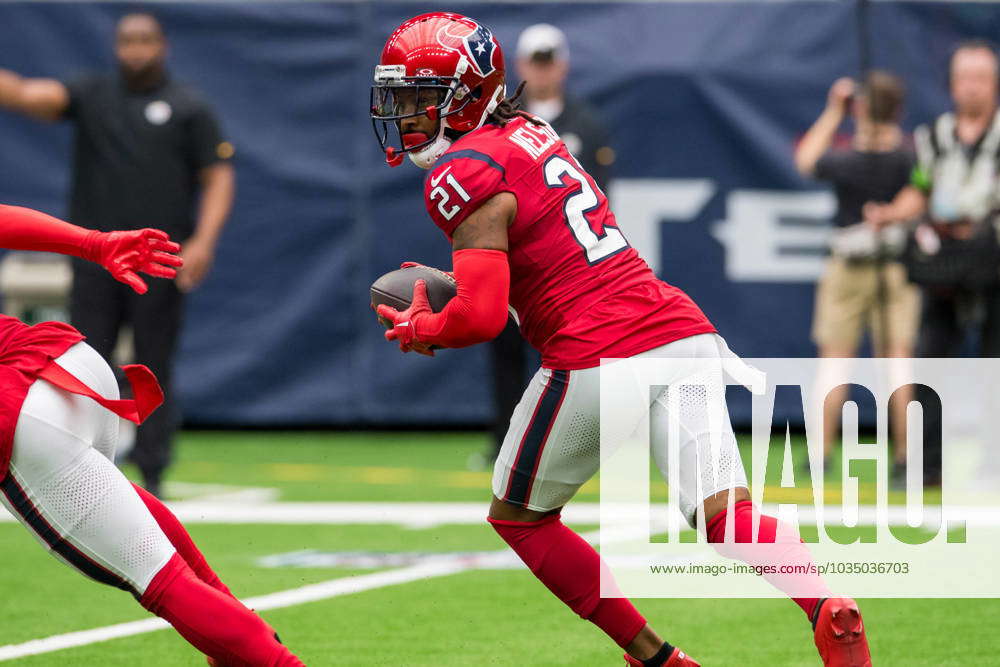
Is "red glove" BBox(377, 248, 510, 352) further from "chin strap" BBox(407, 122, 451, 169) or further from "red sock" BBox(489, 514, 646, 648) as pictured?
"red sock" BBox(489, 514, 646, 648)

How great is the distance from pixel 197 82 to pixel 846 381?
4730 millimetres

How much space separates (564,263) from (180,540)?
1.17m

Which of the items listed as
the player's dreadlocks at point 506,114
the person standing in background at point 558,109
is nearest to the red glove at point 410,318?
the player's dreadlocks at point 506,114

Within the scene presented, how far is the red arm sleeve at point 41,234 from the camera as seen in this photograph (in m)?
3.60

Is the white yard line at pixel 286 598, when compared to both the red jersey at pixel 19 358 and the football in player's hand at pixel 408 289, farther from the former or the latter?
the football in player's hand at pixel 408 289

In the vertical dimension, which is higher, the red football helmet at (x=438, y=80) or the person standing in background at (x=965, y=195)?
the red football helmet at (x=438, y=80)

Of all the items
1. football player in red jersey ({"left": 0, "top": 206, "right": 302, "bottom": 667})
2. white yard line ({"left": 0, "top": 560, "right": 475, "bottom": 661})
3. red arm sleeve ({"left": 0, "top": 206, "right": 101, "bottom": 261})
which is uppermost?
red arm sleeve ({"left": 0, "top": 206, "right": 101, "bottom": 261})

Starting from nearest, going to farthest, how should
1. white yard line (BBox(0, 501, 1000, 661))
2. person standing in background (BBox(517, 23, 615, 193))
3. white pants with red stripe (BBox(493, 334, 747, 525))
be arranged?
white pants with red stripe (BBox(493, 334, 747, 525)) → white yard line (BBox(0, 501, 1000, 661)) → person standing in background (BBox(517, 23, 615, 193))

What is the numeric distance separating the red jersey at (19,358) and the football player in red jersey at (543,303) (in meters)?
0.82

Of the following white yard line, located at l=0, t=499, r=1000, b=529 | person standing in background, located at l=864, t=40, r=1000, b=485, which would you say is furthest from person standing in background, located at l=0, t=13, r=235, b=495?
person standing in background, located at l=864, t=40, r=1000, b=485

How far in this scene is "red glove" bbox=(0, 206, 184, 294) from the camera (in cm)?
361

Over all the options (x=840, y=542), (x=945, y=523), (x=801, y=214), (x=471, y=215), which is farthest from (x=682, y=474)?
A: (x=801, y=214)

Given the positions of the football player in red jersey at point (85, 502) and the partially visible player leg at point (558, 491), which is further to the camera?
the partially visible player leg at point (558, 491)

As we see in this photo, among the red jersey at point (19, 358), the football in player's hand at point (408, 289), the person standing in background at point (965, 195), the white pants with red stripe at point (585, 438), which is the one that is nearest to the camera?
the red jersey at point (19, 358)
